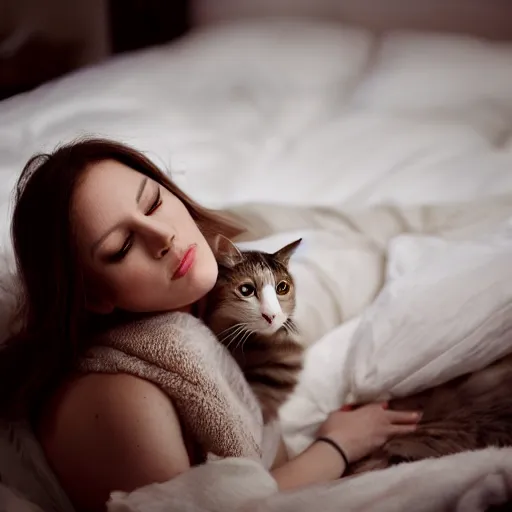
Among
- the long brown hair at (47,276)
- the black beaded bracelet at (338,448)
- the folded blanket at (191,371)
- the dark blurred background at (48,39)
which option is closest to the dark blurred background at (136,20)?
the dark blurred background at (48,39)

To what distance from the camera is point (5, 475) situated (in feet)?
1.71

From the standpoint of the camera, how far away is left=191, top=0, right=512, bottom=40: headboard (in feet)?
4.67

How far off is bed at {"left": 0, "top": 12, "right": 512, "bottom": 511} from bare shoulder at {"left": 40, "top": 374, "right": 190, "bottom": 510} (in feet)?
0.07

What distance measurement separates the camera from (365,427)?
0.56 m

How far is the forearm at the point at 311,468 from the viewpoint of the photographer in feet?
1.63

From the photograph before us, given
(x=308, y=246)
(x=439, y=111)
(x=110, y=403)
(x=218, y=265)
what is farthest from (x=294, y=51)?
(x=110, y=403)

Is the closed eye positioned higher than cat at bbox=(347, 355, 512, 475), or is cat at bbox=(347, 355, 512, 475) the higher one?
the closed eye

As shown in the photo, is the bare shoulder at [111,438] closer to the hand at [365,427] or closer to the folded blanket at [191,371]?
the folded blanket at [191,371]

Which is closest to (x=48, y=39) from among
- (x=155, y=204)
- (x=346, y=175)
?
(x=346, y=175)

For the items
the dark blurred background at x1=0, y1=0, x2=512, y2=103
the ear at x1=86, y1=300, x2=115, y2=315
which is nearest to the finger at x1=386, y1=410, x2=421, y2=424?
the ear at x1=86, y1=300, x2=115, y2=315

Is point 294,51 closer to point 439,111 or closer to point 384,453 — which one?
point 439,111

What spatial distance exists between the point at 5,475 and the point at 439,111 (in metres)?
0.85

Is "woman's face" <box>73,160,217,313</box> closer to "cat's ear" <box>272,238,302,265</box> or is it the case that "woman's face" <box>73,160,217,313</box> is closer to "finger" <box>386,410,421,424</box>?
"cat's ear" <box>272,238,302,265</box>

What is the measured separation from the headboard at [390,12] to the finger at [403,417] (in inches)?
43.7
